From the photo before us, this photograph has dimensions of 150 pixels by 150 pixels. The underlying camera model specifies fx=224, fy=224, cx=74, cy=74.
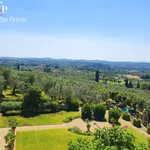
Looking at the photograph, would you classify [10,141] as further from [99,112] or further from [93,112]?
[93,112]

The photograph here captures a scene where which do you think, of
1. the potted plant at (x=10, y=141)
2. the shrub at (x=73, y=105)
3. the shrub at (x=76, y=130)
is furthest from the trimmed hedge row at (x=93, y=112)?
the potted plant at (x=10, y=141)

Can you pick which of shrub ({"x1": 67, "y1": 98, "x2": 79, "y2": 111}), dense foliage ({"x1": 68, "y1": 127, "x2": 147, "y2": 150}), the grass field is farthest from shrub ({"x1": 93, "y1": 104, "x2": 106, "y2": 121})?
dense foliage ({"x1": 68, "y1": 127, "x2": 147, "y2": 150})

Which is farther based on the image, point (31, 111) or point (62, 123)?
point (31, 111)

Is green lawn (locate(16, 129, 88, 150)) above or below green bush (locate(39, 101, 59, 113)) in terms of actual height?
below

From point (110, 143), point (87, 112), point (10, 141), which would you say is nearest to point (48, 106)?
point (87, 112)

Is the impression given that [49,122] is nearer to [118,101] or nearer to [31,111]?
[31,111]

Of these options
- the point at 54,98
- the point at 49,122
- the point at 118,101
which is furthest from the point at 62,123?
the point at 118,101

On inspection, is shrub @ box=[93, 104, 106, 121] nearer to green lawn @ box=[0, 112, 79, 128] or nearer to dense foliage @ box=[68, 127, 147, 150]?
green lawn @ box=[0, 112, 79, 128]
